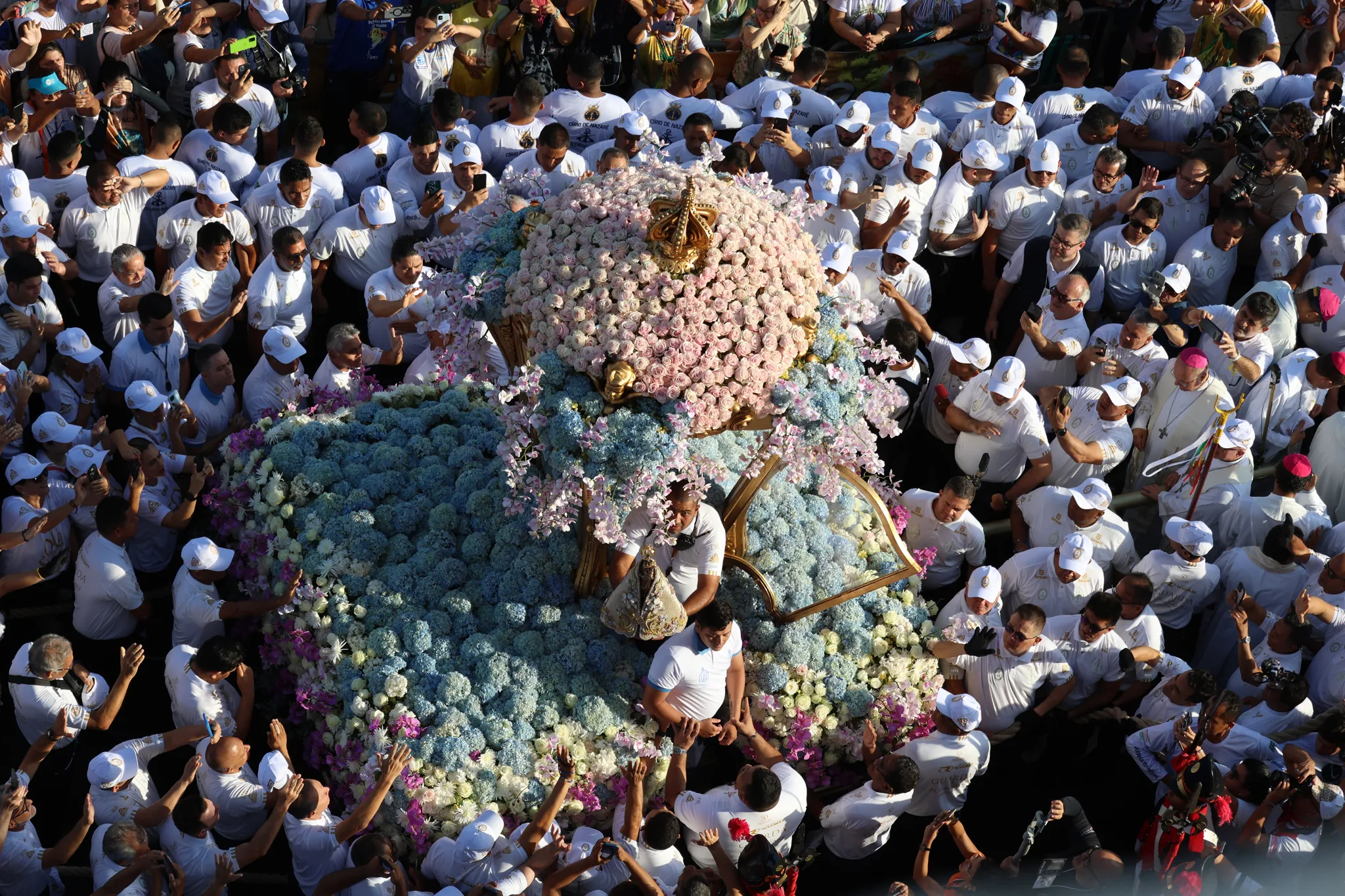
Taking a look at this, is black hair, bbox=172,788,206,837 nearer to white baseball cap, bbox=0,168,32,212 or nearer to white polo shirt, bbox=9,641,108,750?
white polo shirt, bbox=9,641,108,750

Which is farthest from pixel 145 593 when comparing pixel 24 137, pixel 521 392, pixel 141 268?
pixel 24 137

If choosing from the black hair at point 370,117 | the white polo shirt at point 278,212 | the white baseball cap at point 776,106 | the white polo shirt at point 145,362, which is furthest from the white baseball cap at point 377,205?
the white baseball cap at point 776,106

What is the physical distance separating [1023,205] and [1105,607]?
437 cm

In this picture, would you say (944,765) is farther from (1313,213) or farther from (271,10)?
(271,10)

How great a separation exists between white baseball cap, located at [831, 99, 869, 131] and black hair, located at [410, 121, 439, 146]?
331 centimetres

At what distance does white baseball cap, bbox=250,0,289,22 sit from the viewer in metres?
13.4

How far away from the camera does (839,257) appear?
1147cm

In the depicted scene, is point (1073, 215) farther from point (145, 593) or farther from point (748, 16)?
point (145, 593)

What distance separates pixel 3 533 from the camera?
9.99 metres

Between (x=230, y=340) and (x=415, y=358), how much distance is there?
1.63 meters

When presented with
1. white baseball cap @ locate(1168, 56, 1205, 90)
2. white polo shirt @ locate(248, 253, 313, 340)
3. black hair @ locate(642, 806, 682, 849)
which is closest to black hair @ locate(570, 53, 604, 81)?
white polo shirt @ locate(248, 253, 313, 340)

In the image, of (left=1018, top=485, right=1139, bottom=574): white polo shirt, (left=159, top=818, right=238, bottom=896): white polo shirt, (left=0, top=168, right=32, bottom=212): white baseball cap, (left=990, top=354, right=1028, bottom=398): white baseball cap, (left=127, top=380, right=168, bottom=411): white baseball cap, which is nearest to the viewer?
(left=159, top=818, right=238, bottom=896): white polo shirt

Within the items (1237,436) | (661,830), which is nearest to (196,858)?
(661,830)

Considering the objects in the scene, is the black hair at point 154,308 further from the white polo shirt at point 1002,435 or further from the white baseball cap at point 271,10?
the white polo shirt at point 1002,435
